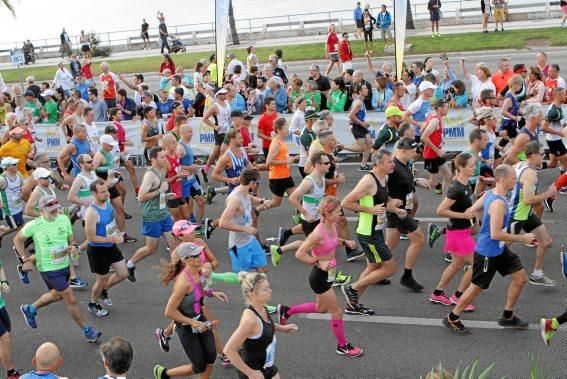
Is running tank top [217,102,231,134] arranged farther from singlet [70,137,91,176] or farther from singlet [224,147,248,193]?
singlet [224,147,248,193]

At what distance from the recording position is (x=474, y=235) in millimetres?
10555

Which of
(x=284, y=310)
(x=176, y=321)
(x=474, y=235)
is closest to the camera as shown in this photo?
(x=176, y=321)

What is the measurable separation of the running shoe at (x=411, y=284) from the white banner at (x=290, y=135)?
6.36 meters

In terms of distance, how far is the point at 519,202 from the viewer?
8828mm

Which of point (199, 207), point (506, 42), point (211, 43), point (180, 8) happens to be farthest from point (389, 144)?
point (180, 8)

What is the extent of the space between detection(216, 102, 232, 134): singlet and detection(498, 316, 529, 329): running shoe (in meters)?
7.58

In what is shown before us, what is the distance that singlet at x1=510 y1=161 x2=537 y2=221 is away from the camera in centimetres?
877

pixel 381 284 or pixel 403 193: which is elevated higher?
pixel 403 193

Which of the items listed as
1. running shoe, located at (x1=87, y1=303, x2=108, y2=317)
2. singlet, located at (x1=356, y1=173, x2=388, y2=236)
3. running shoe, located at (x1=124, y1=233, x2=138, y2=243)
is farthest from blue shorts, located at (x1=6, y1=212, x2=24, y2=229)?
singlet, located at (x1=356, y1=173, x2=388, y2=236)

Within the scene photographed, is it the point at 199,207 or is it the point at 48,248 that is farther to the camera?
the point at 199,207

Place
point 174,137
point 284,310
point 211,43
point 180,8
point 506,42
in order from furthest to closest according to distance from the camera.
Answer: point 180,8 → point 211,43 → point 506,42 → point 174,137 → point 284,310

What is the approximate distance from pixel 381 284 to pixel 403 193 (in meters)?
1.18

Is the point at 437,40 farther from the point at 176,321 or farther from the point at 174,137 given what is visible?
the point at 176,321

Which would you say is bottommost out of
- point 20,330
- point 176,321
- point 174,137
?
point 20,330
